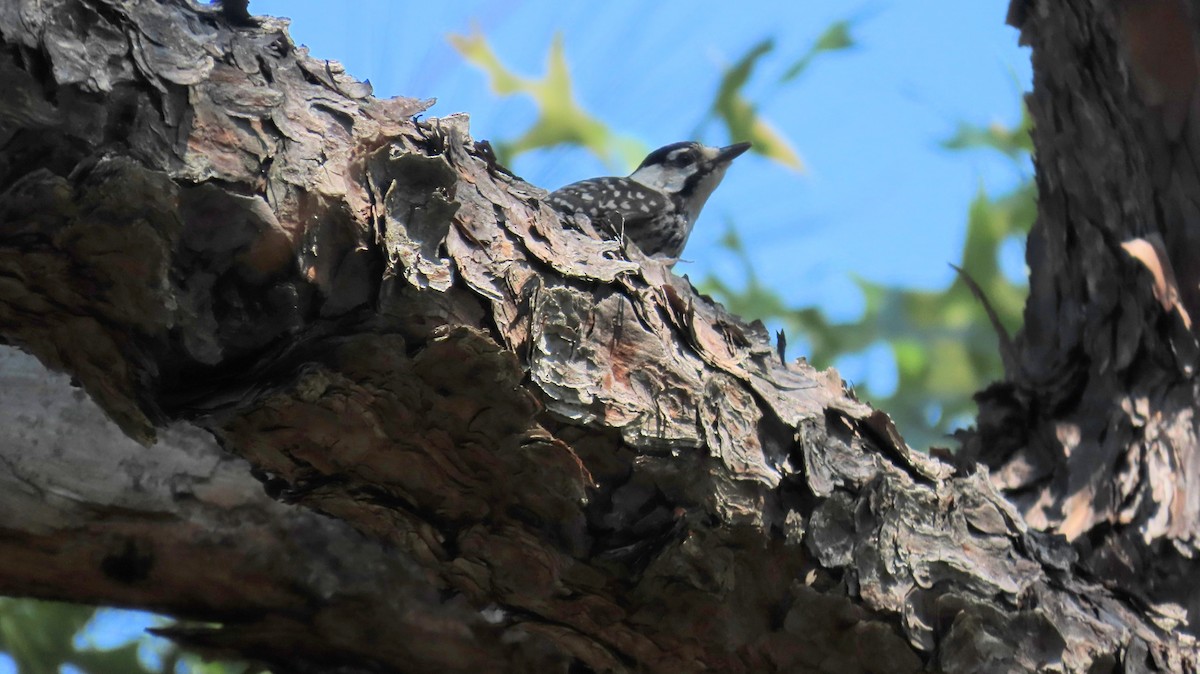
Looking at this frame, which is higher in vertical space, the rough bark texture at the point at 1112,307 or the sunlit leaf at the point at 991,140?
the sunlit leaf at the point at 991,140

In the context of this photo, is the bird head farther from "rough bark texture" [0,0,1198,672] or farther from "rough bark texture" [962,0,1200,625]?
"rough bark texture" [0,0,1198,672]

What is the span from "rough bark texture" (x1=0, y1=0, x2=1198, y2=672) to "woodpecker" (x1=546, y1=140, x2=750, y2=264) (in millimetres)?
1480

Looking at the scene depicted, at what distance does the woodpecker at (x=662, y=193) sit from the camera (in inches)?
134

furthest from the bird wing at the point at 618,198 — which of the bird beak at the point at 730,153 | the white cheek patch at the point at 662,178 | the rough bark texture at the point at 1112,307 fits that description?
the rough bark texture at the point at 1112,307

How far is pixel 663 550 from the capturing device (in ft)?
4.76

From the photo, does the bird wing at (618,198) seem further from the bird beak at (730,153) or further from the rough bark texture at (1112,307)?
the rough bark texture at (1112,307)

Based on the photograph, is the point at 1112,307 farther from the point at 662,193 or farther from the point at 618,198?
the point at 662,193

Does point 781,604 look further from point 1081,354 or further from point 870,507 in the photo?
point 1081,354

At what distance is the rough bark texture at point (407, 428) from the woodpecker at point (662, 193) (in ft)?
4.86

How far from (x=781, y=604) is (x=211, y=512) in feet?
2.82

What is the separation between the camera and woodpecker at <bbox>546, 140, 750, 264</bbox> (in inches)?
134

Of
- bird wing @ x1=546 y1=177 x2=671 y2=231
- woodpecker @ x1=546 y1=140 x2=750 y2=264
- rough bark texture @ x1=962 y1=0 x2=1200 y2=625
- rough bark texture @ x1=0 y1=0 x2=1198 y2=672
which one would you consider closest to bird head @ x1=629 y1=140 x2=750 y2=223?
woodpecker @ x1=546 y1=140 x2=750 y2=264

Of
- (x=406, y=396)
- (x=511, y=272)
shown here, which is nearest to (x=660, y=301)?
(x=511, y=272)

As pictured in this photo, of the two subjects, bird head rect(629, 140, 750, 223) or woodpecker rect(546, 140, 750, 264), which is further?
bird head rect(629, 140, 750, 223)
